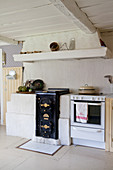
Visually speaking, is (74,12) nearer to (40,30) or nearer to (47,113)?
(40,30)

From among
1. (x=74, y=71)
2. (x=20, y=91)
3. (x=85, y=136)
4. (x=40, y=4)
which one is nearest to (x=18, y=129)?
(x=20, y=91)

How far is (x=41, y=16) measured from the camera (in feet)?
9.63

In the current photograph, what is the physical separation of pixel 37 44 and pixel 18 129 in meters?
2.07

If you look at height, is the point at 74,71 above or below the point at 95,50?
below

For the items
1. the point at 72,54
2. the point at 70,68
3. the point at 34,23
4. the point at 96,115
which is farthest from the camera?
the point at 70,68

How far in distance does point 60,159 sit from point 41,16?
2.42 m

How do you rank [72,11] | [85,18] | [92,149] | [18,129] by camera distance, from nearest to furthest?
1. [72,11]
2. [85,18]
3. [92,149]
4. [18,129]

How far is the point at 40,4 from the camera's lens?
246 cm

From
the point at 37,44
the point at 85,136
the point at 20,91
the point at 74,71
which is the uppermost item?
the point at 37,44

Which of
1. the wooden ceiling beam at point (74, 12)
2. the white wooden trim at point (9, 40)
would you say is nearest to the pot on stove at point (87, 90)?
the wooden ceiling beam at point (74, 12)

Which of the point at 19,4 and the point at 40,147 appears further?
the point at 40,147

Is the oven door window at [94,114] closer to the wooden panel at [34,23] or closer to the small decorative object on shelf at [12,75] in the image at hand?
the wooden panel at [34,23]

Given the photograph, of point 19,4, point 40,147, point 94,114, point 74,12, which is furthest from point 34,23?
point 40,147

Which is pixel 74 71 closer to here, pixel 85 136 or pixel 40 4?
pixel 85 136
